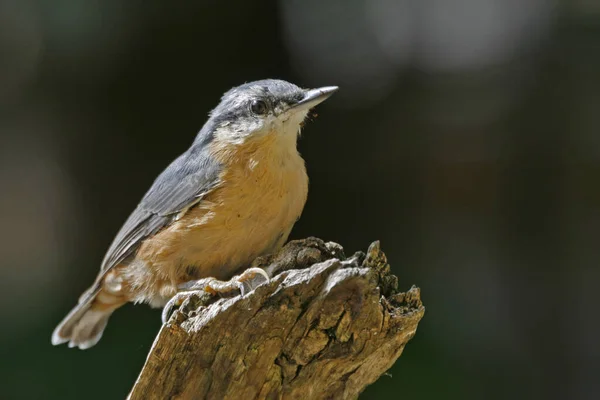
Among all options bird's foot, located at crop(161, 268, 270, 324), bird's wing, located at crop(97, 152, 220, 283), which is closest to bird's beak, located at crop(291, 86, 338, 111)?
bird's wing, located at crop(97, 152, 220, 283)

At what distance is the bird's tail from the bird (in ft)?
1.53

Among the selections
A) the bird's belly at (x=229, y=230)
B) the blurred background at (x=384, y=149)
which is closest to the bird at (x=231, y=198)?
the bird's belly at (x=229, y=230)

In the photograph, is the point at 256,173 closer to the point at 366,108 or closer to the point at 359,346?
the point at 359,346

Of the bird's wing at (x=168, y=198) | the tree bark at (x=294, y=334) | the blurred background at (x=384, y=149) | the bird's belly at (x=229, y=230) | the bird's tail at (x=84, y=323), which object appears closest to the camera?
the tree bark at (x=294, y=334)

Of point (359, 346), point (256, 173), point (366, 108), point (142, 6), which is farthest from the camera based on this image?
point (366, 108)

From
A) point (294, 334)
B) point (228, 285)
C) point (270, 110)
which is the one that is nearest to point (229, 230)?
point (228, 285)

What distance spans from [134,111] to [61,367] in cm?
181

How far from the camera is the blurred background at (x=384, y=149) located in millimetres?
4590

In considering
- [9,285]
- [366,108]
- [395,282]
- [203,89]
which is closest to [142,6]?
[203,89]

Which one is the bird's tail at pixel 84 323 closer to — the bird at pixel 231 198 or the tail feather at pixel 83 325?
the tail feather at pixel 83 325

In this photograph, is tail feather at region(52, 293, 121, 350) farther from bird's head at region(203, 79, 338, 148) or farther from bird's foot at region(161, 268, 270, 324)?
bird's head at region(203, 79, 338, 148)

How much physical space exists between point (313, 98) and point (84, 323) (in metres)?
1.70

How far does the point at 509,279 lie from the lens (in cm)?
491

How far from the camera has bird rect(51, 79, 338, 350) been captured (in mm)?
2559
